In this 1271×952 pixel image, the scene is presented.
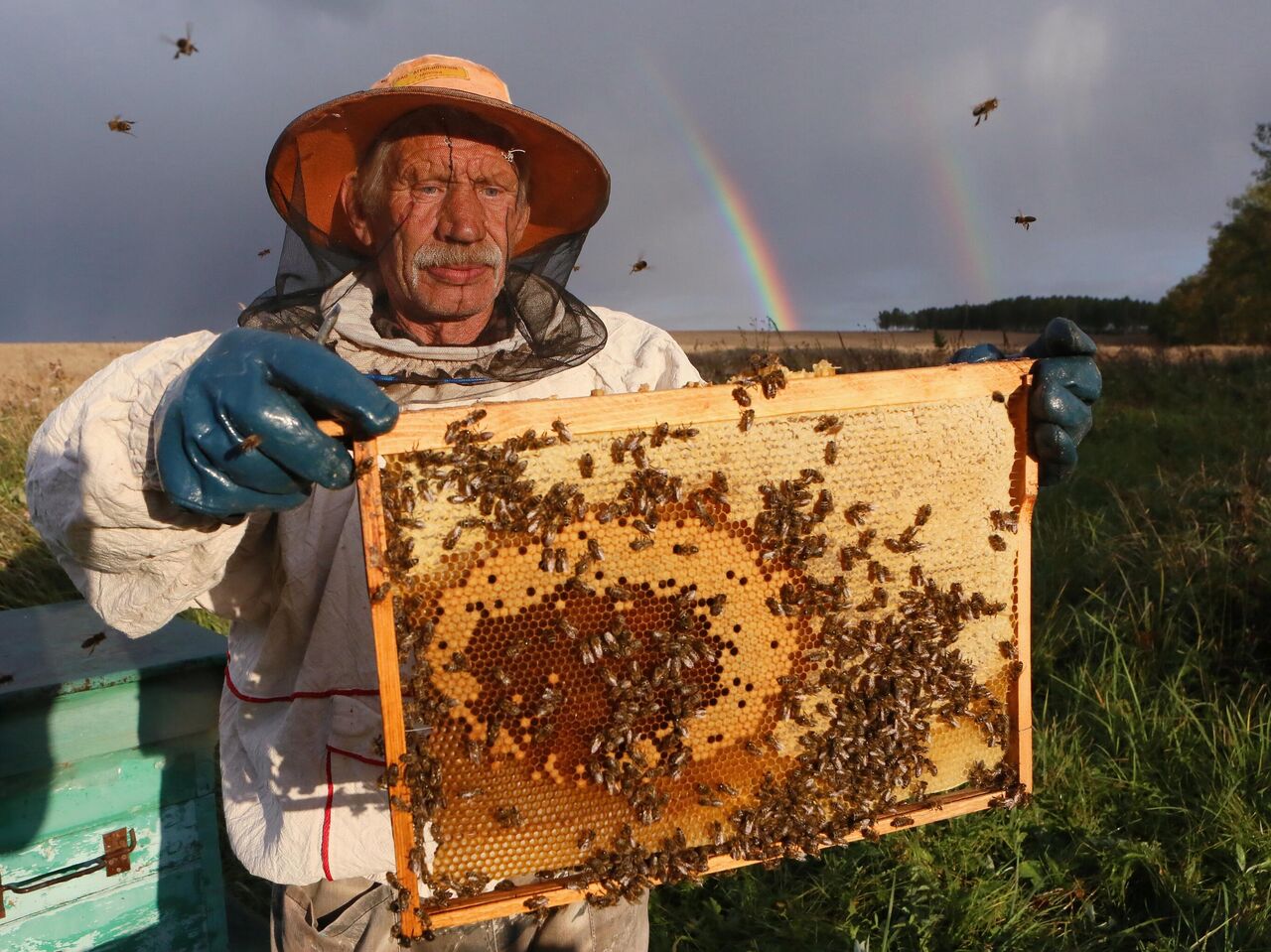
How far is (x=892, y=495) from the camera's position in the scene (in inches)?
113

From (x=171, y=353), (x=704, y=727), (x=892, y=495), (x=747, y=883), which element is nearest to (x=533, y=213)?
(x=171, y=353)

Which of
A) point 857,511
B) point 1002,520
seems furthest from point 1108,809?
point 857,511

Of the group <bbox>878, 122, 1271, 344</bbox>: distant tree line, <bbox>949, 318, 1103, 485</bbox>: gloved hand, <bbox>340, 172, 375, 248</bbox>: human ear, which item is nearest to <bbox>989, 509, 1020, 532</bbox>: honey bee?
<bbox>949, 318, 1103, 485</bbox>: gloved hand

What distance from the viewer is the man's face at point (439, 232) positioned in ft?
11.7

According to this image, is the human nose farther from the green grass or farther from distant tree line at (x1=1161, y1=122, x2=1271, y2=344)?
distant tree line at (x1=1161, y1=122, x2=1271, y2=344)

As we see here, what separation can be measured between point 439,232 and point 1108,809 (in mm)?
4793

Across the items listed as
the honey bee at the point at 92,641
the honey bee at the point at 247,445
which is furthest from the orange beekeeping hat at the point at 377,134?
the honey bee at the point at 92,641

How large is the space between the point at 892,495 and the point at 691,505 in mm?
755

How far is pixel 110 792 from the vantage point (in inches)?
146

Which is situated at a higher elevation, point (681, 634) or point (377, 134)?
point (377, 134)

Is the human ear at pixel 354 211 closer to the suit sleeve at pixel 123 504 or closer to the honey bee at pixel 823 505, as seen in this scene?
the suit sleeve at pixel 123 504

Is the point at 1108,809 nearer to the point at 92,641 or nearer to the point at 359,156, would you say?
the point at 359,156

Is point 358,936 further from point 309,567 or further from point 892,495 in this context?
point 892,495

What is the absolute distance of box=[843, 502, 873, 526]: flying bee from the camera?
2793mm
